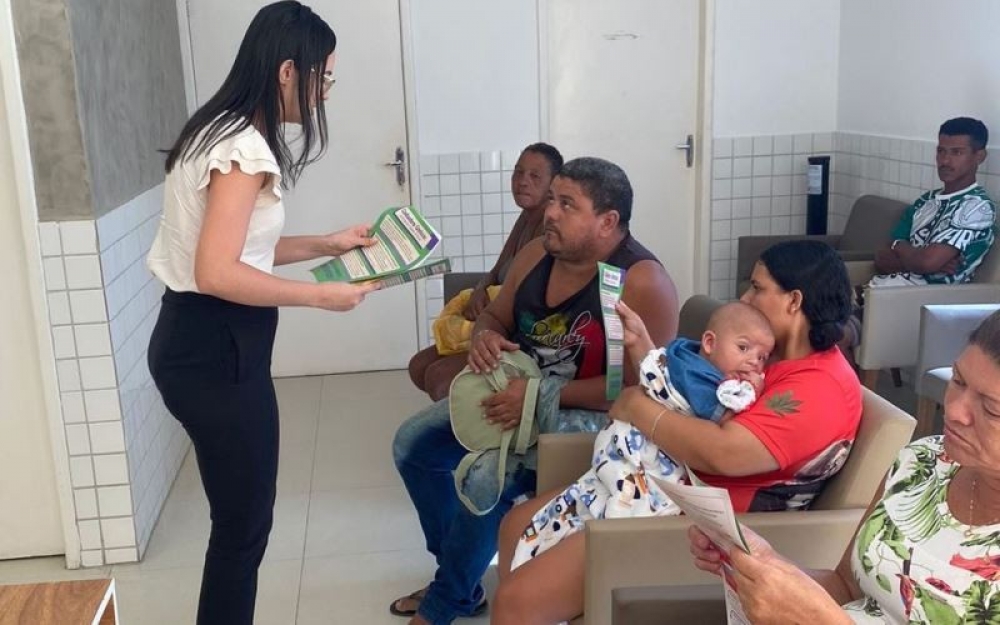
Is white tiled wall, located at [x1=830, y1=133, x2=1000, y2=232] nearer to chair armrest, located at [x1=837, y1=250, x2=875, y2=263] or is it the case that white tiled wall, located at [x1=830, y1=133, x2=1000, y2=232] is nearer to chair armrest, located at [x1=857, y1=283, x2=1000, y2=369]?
chair armrest, located at [x1=837, y1=250, x2=875, y2=263]

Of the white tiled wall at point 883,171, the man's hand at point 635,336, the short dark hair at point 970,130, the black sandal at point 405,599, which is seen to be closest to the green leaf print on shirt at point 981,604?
the man's hand at point 635,336

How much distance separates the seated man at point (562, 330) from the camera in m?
2.40

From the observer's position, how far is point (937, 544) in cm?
138

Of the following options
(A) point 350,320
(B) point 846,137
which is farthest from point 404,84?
(B) point 846,137

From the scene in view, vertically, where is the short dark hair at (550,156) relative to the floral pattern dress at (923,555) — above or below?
above

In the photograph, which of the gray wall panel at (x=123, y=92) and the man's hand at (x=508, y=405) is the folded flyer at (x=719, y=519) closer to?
the man's hand at (x=508, y=405)

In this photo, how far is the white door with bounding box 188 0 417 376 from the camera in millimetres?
4785

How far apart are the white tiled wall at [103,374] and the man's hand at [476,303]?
1.07 meters

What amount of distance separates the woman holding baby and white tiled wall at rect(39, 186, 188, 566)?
5.01ft

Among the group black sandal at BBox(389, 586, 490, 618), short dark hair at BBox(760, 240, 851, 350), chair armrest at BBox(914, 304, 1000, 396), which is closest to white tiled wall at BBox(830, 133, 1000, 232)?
chair armrest at BBox(914, 304, 1000, 396)

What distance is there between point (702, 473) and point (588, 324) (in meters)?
0.61

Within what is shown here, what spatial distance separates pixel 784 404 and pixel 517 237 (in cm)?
167

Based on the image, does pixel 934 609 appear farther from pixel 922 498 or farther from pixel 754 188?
Result: pixel 754 188

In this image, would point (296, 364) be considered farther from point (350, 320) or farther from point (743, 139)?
point (743, 139)
